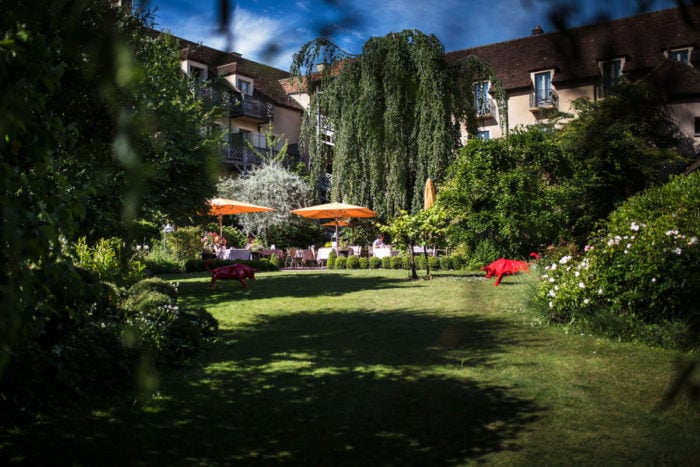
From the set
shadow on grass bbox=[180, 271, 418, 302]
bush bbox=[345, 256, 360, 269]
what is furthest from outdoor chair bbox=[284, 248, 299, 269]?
shadow on grass bbox=[180, 271, 418, 302]

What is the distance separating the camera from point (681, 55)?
115cm

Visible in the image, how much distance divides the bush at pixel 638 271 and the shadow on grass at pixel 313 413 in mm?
1280

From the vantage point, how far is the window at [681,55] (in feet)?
3.40

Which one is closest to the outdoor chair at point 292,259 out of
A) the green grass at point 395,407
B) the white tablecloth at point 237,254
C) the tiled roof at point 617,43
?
the white tablecloth at point 237,254

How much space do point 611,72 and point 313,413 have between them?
4.08m

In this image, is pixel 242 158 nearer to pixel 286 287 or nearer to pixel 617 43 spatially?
pixel 286 287

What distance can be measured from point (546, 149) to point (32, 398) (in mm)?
12803

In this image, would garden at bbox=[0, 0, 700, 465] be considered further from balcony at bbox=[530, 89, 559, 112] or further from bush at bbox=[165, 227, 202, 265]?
bush at bbox=[165, 227, 202, 265]

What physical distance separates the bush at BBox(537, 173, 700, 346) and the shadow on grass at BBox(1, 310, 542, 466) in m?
1.28

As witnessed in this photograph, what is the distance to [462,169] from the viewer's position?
15.0 metres

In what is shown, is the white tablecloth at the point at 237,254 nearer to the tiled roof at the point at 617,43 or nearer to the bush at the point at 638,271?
the bush at the point at 638,271

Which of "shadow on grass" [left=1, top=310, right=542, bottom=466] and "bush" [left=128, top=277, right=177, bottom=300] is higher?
"bush" [left=128, top=277, right=177, bottom=300]

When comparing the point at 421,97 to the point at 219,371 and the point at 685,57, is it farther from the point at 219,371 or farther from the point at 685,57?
the point at 219,371

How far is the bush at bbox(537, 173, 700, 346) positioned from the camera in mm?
6945
